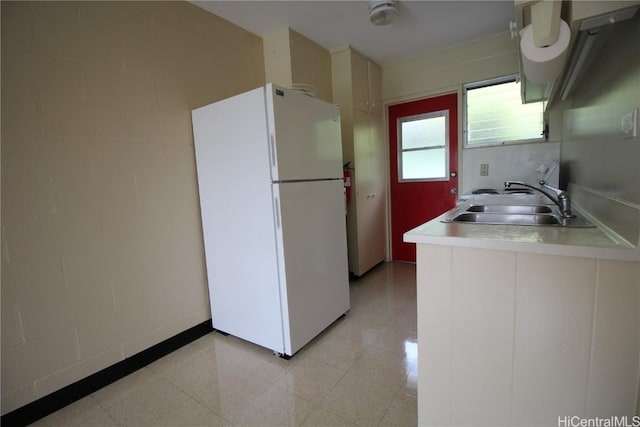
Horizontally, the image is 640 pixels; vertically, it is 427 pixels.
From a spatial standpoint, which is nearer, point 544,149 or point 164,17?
point 164,17

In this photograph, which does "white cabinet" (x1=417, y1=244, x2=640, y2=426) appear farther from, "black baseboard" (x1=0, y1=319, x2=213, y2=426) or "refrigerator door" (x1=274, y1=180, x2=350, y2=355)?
"black baseboard" (x1=0, y1=319, x2=213, y2=426)

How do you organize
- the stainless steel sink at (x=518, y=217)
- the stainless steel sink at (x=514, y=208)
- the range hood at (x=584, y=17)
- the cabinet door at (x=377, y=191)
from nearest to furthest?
the range hood at (x=584, y=17) → the stainless steel sink at (x=518, y=217) → the stainless steel sink at (x=514, y=208) → the cabinet door at (x=377, y=191)

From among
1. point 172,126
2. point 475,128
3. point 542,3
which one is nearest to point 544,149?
point 475,128

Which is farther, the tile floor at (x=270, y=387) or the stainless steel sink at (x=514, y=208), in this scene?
the stainless steel sink at (x=514, y=208)

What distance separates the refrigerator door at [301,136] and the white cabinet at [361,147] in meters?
0.91

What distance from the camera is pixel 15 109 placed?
139cm

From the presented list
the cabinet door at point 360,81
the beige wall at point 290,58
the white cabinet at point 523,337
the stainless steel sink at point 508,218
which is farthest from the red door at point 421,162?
the white cabinet at point 523,337

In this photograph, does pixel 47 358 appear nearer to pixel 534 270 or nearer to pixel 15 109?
pixel 15 109

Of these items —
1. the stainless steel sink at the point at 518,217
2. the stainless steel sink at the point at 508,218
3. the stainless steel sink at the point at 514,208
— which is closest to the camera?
the stainless steel sink at the point at 518,217

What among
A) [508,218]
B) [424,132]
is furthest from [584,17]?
[424,132]

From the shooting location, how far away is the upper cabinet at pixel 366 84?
3148 millimetres

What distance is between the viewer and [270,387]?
164cm

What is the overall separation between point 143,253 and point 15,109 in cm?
96

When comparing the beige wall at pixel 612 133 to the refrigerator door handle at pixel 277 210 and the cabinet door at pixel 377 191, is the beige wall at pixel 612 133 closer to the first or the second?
the refrigerator door handle at pixel 277 210
